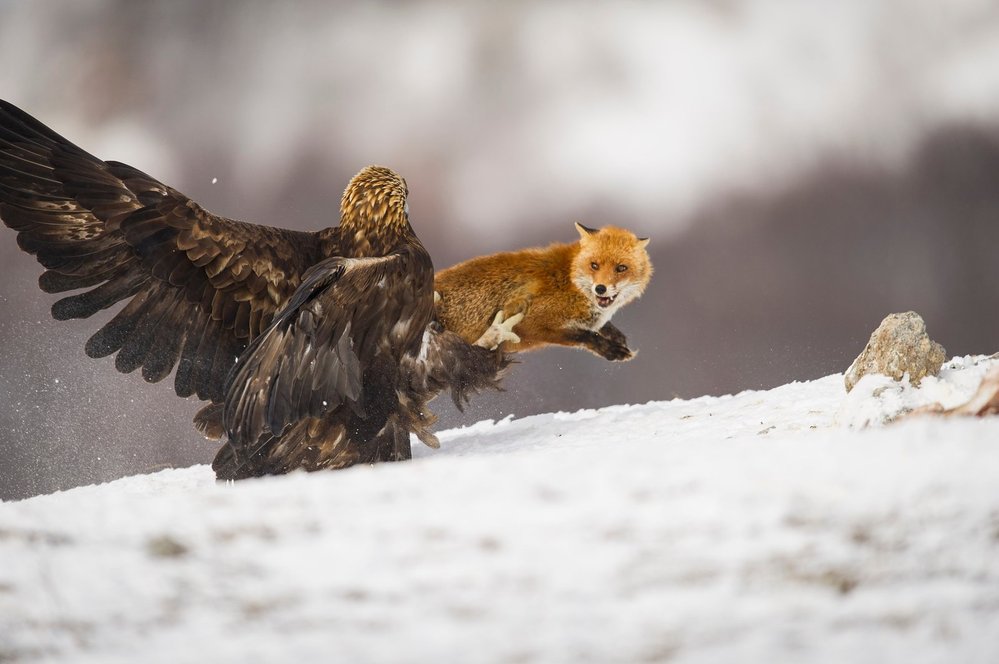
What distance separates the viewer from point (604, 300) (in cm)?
361

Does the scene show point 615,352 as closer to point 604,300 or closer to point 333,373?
point 604,300

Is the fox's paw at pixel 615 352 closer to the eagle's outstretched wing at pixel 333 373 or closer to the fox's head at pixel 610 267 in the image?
the fox's head at pixel 610 267

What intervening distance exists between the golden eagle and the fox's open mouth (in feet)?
2.17

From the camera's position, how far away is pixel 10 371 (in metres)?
4.84

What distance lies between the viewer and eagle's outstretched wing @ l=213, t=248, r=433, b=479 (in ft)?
8.24

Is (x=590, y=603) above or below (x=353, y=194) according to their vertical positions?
below

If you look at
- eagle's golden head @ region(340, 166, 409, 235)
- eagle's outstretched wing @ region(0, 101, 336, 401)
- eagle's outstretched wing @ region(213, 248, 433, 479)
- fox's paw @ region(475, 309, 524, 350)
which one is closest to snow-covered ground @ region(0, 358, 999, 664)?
eagle's outstretched wing @ region(213, 248, 433, 479)

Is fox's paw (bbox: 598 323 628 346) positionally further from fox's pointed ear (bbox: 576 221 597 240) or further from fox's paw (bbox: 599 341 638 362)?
fox's pointed ear (bbox: 576 221 597 240)

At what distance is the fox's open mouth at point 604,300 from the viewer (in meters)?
3.59

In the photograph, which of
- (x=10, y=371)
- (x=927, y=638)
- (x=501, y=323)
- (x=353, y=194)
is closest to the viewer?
(x=927, y=638)

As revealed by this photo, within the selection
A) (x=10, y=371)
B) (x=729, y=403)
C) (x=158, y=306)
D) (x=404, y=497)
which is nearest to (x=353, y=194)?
(x=158, y=306)

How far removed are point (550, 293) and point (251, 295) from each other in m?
1.18

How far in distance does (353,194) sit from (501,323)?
75cm

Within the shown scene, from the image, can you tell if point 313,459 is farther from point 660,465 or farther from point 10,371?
point 10,371
